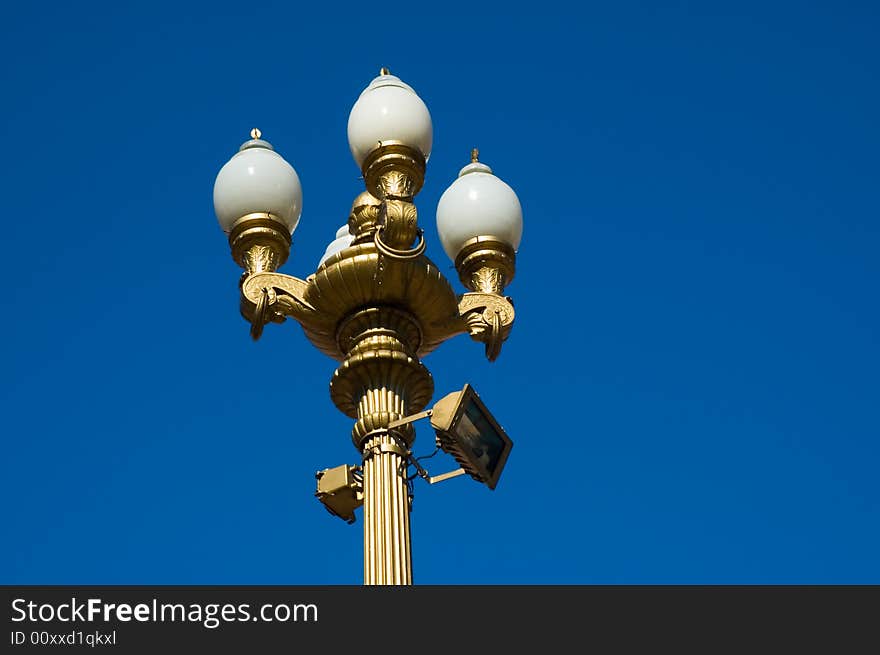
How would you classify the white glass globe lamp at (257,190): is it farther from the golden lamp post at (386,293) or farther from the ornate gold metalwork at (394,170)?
the ornate gold metalwork at (394,170)

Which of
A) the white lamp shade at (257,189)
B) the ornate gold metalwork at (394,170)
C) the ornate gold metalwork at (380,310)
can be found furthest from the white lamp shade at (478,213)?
the white lamp shade at (257,189)

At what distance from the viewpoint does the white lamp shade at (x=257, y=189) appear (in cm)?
1484

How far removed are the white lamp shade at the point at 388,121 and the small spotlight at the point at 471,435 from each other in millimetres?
2013

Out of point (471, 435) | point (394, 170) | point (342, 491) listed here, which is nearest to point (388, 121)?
point (394, 170)

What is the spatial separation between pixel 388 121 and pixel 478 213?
39.0 inches

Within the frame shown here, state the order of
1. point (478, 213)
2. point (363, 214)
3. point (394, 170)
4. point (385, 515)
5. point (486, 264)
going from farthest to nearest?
point (478, 213)
point (486, 264)
point (363, 214)
point (394, 170)
point (385, 515)

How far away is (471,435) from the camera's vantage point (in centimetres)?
1366

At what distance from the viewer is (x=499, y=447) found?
1389 centimetres

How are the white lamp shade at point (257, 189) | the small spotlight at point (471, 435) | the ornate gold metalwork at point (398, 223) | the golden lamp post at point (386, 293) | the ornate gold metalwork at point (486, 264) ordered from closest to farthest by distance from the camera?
the small spotlight at point (471, 435)
the golden lamp post at point (386, 293)
the ornate gold metalwork at point (398, 223)
the white lamp shade at point (257, 189)
the ornate gold metalwork at point (486, 264)

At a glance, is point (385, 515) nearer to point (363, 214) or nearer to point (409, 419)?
point (409, 419)

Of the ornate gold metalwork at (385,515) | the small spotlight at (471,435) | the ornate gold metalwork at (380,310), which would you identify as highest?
the ornate gold metalwork at (380,310)
